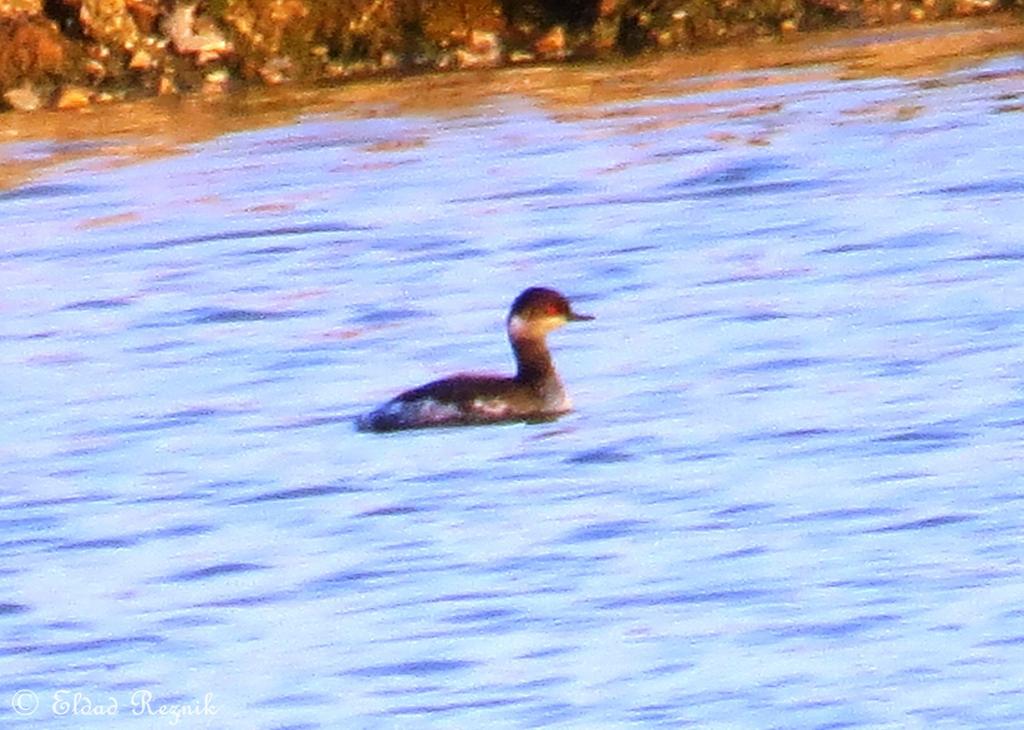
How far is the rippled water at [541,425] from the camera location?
8.77 m

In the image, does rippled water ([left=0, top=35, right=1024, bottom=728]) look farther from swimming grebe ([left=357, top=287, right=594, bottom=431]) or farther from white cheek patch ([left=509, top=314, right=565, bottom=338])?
white cheek patch ([left=509, top=314, right=565, bottom=338])

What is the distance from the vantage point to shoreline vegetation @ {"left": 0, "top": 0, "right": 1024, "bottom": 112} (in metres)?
18.8

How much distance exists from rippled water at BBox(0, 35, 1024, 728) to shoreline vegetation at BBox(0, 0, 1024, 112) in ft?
2.13

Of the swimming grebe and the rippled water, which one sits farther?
the swimming grebe

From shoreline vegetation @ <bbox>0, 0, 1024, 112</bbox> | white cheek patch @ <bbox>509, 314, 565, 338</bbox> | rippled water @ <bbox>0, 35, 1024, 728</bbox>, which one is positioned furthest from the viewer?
shoreline vegetation @ <bbox>0, 0, 1024, 112</bbox>

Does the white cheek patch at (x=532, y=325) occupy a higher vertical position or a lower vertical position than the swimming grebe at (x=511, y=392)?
higher

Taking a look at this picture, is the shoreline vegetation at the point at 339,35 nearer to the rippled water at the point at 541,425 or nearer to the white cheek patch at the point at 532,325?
the rippled water at the point at 541,425

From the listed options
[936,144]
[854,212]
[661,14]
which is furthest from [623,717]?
[661,14]

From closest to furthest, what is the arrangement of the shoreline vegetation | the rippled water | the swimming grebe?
the rippled water → the swimming grebe → the shoreline vegetation

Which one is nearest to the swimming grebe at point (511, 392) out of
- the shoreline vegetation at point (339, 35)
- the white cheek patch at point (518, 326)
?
the white cheek patch at point (518, 326)

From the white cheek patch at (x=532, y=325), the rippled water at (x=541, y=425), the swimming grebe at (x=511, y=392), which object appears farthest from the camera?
the white cheek patch at (x=532, y=325)

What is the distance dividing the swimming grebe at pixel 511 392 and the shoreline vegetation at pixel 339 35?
265 inches

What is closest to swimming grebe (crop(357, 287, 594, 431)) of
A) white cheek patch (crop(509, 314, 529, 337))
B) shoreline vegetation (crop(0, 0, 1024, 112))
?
white cheek patch (crop(509, 314, 529, 337))

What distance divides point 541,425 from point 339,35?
7817 millimetres
